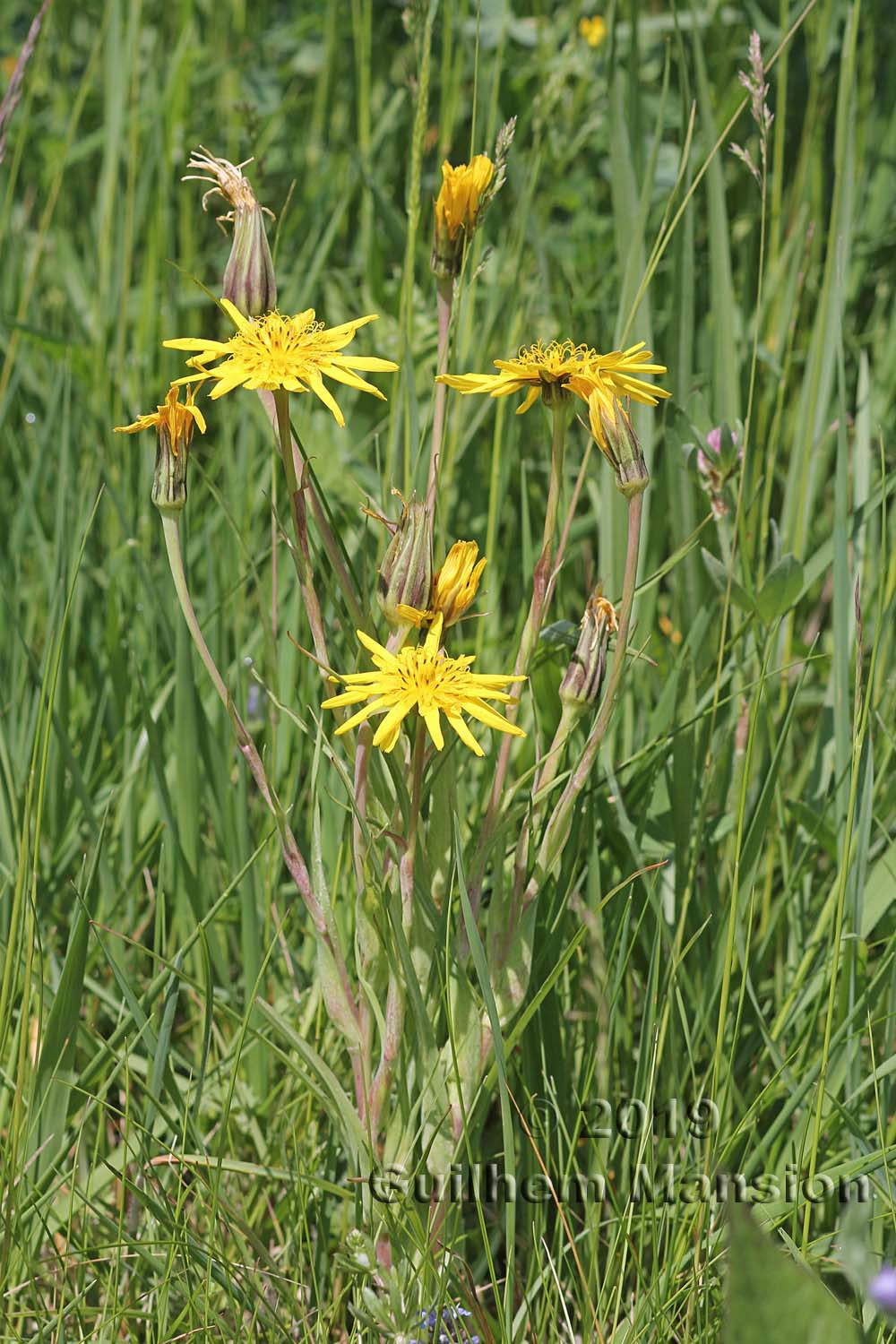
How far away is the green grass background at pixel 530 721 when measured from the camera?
1181 millimetres

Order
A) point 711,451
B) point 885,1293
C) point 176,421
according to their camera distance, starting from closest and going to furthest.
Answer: point 885,1293, point 176,421, point 711,451

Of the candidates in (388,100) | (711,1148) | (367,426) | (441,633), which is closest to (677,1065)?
(711,1148)

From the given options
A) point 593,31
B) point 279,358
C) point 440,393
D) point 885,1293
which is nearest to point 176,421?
point 279,358

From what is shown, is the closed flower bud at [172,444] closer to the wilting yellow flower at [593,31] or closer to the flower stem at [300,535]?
the flower stem at [300,535]

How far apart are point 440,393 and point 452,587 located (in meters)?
0.20

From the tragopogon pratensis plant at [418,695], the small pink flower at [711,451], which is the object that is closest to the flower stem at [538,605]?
the tragopogon pratensis plant at [418,695]

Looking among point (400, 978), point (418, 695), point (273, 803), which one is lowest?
point (400, 978)

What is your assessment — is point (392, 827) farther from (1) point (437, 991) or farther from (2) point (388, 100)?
(2) point (388, 100)

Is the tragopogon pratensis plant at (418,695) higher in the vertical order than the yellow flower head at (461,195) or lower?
lower

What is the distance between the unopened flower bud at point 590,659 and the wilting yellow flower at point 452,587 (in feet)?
0.36

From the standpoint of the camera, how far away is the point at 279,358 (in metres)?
1.05

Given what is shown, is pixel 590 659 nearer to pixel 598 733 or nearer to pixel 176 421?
pixel 598 733

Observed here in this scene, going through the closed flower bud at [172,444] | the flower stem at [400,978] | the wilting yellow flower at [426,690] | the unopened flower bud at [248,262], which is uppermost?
the unopened flower bud at [248,262]

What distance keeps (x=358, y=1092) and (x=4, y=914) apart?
20.7 inches
